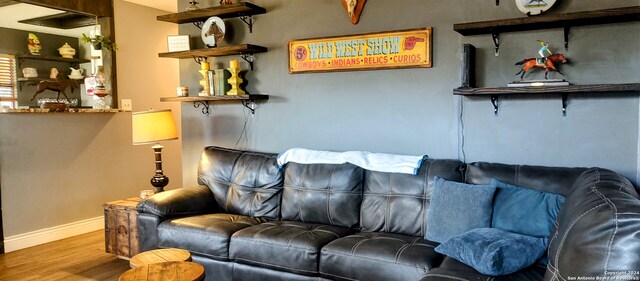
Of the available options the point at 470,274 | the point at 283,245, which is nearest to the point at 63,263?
the point at 283,245

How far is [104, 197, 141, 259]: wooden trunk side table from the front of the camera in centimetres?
344

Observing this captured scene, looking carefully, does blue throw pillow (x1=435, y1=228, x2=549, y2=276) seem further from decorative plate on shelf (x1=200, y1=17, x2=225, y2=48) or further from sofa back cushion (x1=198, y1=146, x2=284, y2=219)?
decorative plate on shelf (x1=200, y1=17, x2=225, y2=48)

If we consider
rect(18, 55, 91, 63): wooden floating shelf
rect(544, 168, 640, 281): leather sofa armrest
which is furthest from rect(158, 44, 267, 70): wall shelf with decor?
rect(544, 168, 640, 281): leather sofa armrest

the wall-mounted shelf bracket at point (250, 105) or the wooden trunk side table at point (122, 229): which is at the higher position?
the wall-mounted shelf bracket at point (250, 105)

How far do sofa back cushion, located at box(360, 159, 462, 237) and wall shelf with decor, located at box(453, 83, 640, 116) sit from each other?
0.44 m

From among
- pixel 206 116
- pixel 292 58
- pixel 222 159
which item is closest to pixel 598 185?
pixel 292 58

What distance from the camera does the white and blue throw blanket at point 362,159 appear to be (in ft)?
9.37

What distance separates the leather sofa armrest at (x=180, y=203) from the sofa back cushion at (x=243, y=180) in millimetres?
103

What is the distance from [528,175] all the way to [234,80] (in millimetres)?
2272

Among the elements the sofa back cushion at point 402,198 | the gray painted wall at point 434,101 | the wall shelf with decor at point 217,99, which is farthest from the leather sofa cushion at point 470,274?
the wall shelf with decor at point 217,99

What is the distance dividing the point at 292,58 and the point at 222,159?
38.0 inches

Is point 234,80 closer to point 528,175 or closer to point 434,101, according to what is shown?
point 434,101

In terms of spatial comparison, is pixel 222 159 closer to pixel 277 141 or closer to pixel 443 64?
pixel 277 141

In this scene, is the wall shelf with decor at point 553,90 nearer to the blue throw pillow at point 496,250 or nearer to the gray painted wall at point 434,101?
the gray painted wall at point 434,101
